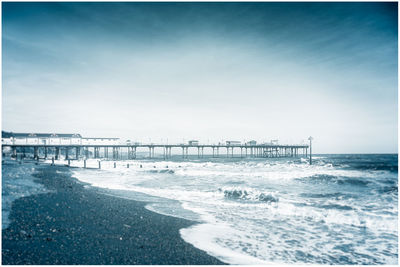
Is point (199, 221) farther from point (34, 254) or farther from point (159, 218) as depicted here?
point (34, 254)

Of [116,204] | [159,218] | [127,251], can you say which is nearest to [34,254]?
[127,251]

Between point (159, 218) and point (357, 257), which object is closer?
point (357, 257)

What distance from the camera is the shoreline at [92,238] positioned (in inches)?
Result: 158

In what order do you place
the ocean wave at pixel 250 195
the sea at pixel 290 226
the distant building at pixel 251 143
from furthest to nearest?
the distant building at pixel 251 143 → the ocean wave at pixel 250 195 → the sea at pixel 290 226

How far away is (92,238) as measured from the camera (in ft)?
15.9

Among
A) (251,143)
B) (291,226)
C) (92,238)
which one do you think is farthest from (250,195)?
(251,143)

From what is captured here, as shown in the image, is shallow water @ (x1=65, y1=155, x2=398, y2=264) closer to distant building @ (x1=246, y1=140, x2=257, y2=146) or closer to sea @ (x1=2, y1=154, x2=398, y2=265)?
sea @ (x1=2, y1=154, x2=398, y2=265)

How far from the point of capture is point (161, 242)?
16.2 ft

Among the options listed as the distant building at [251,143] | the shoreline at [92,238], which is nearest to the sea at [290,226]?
the shoreline at [92,238]

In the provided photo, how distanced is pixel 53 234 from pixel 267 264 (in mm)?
4308

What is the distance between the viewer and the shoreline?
13.1ft

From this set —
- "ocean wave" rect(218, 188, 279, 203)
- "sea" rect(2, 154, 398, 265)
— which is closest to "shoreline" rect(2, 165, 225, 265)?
"sea" rect(2, 154, 398, 265)

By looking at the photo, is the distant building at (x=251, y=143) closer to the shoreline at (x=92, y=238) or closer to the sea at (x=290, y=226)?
the sea at (x=290, y=226)

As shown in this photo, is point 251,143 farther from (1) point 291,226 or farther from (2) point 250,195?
(1) point 291,226
